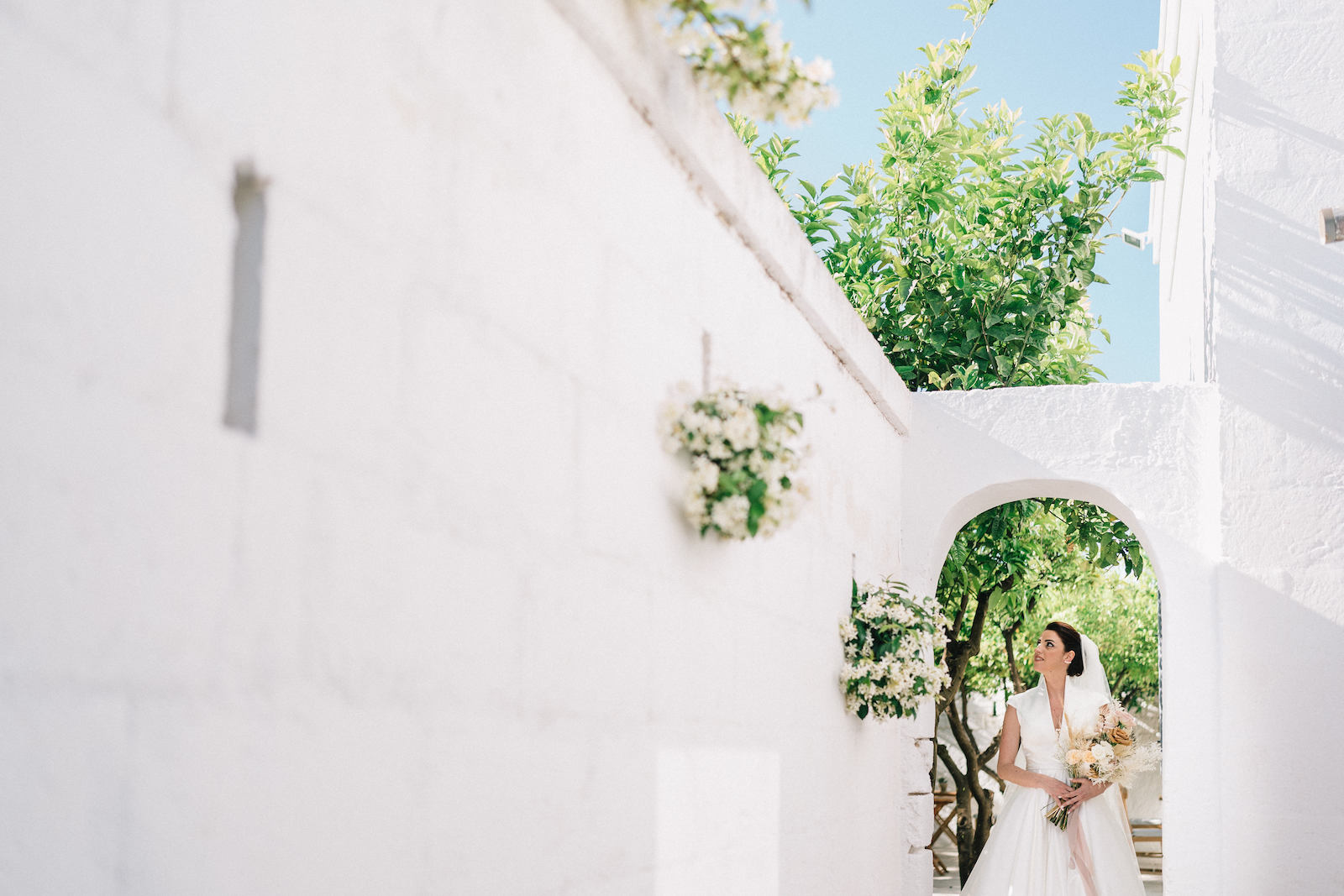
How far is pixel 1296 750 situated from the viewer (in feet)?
18.7

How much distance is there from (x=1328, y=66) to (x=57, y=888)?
21.1 ft

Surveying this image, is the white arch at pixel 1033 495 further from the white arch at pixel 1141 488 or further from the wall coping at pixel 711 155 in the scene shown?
the wall coping at pixel 711 155

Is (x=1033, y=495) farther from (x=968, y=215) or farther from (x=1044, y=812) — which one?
(x=968, y=215)

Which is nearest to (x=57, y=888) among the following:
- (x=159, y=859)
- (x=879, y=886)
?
(x=159, y=859)

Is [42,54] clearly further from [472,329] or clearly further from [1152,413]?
[1152,413]

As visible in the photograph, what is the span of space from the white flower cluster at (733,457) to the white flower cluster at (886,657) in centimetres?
175

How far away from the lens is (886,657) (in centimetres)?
484

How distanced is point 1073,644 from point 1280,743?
1665mm

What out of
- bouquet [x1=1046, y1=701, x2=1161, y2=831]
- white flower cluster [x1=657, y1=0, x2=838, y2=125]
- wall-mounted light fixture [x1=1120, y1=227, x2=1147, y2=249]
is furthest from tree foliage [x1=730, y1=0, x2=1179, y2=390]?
white flower cluster [x1=657, y1=0, x2=838, y2=125]

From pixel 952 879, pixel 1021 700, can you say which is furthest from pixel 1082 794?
pixel 952 879

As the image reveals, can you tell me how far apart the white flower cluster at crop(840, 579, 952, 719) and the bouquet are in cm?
191

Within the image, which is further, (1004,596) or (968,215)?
(1004,596)

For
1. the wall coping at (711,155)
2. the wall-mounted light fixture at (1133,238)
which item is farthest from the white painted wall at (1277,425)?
the wall-mounted light fixture at (1133,238)

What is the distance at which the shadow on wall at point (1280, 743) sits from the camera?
223 inches
